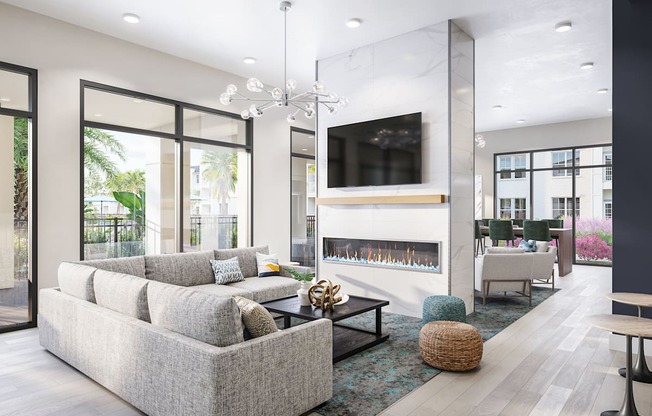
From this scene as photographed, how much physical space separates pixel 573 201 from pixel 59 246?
9901 mm

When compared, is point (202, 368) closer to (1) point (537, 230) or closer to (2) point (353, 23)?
(2) point (353, 23)

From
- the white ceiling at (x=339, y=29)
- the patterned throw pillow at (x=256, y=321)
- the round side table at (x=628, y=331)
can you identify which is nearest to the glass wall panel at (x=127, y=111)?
the white ceiling at (x=339, y=29)

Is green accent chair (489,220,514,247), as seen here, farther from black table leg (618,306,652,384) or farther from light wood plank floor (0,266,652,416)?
black table leg (618,306,652,384)

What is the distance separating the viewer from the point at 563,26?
467cm

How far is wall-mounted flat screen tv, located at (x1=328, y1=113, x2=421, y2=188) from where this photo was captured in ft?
15.8

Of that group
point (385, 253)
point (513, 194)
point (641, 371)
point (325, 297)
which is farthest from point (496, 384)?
point (513, 194)

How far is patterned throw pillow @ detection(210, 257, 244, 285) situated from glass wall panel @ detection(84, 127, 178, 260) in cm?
130

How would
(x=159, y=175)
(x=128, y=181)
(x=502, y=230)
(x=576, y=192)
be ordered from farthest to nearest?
1. (x=576, y=192)
2. (x=502, y=230)
3. (x=159, y=175)
4. (x=128, y=181)

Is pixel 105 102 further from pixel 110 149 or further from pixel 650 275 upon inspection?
pixel 650 275

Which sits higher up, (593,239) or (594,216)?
(594,216)

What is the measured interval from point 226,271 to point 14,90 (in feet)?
9.33

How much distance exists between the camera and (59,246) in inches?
176

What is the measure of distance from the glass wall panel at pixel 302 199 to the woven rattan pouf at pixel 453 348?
402cm

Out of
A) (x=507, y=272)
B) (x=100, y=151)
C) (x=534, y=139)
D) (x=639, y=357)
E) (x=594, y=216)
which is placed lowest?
(x=639, y=357)
